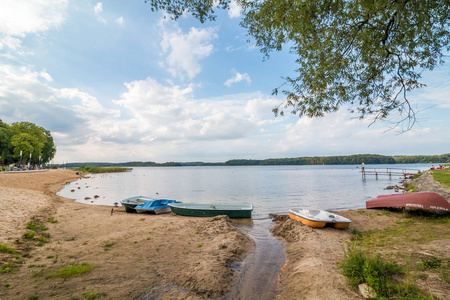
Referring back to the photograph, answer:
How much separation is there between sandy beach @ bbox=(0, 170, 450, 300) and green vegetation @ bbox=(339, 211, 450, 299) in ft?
0.90

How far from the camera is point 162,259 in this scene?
7027 millimetres

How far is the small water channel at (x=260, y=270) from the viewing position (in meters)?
5.48

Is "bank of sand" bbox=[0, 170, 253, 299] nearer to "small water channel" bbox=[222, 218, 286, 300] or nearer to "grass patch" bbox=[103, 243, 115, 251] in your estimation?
"grass patch" bbox=[103, 243, 115, 251]

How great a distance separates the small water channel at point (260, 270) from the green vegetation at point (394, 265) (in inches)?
79.4

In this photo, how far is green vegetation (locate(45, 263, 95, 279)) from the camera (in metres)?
5.40

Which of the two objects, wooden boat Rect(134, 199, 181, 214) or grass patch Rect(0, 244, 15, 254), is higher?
grass patch Rect(0, 244, 15, 254)

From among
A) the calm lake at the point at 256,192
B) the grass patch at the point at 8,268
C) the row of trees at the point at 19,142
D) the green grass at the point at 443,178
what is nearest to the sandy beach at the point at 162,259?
the grass patch at the point at 8,268

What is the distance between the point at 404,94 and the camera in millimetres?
5809

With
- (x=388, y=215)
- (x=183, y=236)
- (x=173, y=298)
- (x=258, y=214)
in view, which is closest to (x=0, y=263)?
(x=173, y=298)

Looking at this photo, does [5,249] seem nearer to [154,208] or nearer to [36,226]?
[36,226]

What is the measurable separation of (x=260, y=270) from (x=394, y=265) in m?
3.59

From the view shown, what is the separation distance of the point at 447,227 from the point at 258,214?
10.4 meters

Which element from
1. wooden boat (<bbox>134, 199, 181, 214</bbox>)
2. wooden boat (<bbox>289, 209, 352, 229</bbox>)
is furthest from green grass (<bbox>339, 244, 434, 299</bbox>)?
wooden boat (<bbox>134, 199, 181, 214</bbox>)

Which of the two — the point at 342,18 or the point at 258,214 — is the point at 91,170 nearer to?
the point at 258,214
